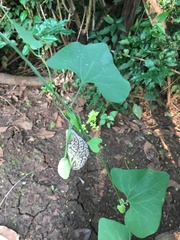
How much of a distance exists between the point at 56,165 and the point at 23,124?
0.94 ft

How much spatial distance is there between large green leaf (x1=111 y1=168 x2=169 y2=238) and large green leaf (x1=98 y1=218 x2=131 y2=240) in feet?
0.09

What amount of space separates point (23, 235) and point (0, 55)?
0.99 m

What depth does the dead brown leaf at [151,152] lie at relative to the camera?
1.48 metres

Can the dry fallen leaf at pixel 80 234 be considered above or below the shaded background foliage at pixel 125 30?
below

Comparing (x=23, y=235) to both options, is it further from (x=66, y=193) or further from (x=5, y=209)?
(x=66, y=193)

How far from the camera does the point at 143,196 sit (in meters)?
0.90

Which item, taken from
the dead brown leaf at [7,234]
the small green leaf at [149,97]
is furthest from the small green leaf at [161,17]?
the dead brown leaf at [7,234]

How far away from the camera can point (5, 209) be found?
1248 mm

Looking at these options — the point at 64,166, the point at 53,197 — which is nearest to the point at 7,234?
the point at 53,197

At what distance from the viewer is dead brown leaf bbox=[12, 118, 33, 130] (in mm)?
1527

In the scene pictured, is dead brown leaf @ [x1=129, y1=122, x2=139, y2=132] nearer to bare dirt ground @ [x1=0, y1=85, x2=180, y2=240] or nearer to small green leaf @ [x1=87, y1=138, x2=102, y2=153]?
bare dirt ground @ [x1=0, y1=85, x2=180, y2=240]

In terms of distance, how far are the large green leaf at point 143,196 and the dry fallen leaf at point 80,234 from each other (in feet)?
1.18

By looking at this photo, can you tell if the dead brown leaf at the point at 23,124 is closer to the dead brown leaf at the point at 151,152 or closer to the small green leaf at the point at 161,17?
the dead brown leaf at the point at 151,152

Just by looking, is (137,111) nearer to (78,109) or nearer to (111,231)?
(78,109)
